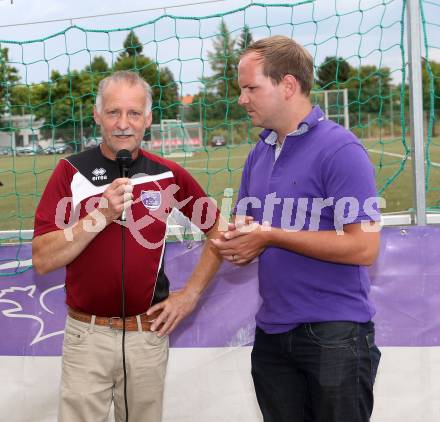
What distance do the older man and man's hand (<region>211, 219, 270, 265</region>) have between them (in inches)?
17.1

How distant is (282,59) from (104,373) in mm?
1354

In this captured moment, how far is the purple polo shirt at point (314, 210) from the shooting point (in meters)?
1.93

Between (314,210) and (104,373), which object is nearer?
(314,210)

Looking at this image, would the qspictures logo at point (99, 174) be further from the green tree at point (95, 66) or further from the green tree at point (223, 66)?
the green tree at point (95, 66)

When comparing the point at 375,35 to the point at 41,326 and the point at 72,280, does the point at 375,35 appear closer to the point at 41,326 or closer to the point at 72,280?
the point at 72,280

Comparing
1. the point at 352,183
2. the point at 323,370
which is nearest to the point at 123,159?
the point at 352,183

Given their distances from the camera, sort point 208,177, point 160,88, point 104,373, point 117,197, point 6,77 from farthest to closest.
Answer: point 208,177 < point 6,77 < point 160,88 < point 104,373 < point 117,197

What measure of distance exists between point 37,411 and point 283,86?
7.70 ft

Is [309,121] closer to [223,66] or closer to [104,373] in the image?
[104,373]

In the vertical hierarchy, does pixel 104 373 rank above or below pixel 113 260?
below

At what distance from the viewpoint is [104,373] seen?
2.38 m

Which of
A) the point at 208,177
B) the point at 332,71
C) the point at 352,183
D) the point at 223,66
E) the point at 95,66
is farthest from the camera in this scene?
the point at 95,66

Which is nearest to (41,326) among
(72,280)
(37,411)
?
(37,411)

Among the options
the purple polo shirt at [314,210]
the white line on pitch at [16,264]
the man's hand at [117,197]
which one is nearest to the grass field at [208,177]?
the white line on pitch at [16,264]
